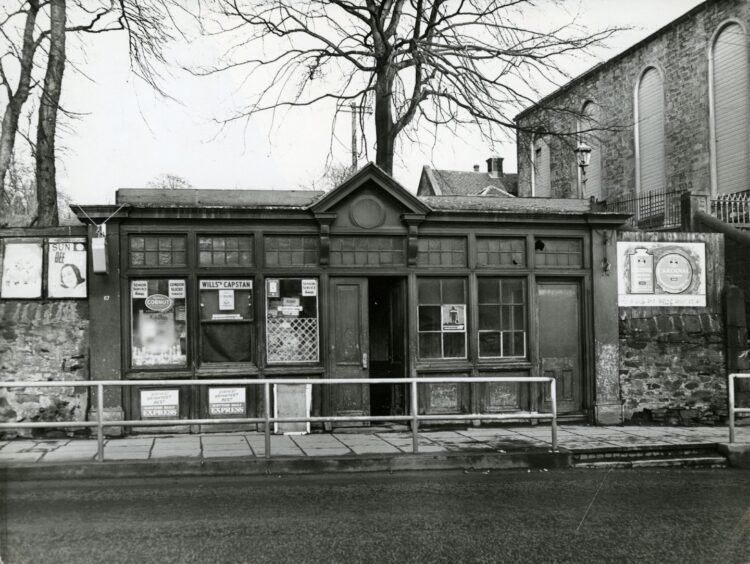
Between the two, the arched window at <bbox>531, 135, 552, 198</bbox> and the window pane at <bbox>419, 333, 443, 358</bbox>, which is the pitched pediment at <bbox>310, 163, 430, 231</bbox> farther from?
the arched window at <bbox>531, 135, 552, 198</bbox>

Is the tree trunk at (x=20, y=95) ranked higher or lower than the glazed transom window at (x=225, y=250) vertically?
higher

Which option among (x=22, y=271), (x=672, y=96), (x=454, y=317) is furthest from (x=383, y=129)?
(x=672, y=96)

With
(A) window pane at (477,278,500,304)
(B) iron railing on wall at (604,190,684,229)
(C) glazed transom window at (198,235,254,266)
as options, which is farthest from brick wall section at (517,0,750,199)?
(C) glazed transom window at (198,235,254,266)

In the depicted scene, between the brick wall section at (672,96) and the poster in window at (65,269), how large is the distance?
14568 millimetres

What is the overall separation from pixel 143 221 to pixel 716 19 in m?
21.1

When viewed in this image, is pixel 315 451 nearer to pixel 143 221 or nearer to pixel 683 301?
pixel 143 221

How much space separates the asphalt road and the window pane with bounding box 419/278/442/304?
3.92 metres

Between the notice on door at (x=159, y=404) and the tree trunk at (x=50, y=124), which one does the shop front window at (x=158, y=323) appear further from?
the tree trunk at (x=50, y=124)

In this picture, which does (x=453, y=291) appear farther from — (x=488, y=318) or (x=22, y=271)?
(x=22, y=271)

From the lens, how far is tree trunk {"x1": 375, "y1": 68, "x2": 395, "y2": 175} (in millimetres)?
15863

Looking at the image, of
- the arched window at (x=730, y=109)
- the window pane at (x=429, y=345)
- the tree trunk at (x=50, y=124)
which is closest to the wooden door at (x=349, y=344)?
the window pane at (x=429, y=345)

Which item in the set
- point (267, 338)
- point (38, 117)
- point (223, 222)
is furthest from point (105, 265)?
point (38, 117)

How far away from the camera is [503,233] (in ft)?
39.3

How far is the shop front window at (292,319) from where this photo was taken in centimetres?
1127
